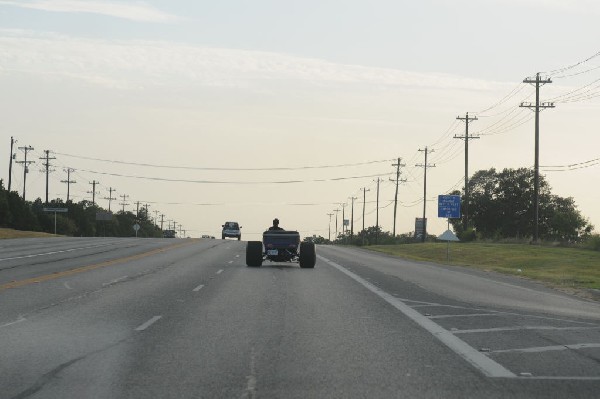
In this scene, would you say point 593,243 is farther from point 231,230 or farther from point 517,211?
point 517,211

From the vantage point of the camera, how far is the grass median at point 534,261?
35.3 m

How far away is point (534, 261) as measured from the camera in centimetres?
5197

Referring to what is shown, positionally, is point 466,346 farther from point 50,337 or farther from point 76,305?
point 76,305

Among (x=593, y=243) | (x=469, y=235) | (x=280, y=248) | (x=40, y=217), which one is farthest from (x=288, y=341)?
(x=40, y=217)

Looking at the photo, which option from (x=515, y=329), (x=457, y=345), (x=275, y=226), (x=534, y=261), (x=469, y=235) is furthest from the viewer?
(x=469, y=235)

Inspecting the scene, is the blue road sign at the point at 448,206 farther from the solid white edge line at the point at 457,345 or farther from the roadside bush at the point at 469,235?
the solid white edge line at the point at 457,345

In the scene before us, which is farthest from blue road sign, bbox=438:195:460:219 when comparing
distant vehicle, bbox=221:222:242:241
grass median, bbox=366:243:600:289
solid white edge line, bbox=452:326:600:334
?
solid white edge line, bbox=452:326:600:334

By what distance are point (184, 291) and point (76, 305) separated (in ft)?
14.5

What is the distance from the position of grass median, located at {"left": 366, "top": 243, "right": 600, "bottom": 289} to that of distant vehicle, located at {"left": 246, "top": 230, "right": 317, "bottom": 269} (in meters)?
8.61

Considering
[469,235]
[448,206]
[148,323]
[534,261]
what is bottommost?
[148,323]

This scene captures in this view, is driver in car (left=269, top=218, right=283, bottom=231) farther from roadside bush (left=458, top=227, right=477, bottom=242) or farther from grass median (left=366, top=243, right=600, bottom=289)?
roadside bush (left=458, top=227, right=477, bottom=242)

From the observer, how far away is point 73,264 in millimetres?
34781

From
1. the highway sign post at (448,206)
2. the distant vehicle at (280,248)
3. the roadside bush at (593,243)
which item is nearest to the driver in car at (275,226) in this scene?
the distant vehicle at (280,248)

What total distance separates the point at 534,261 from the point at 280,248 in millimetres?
21380
